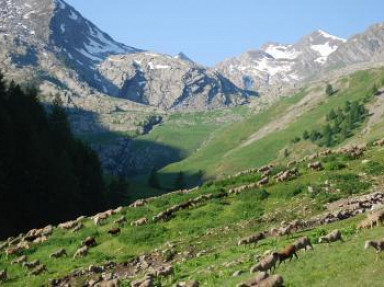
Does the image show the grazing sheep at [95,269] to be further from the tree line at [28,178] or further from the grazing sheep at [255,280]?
the tree line at [28,178]

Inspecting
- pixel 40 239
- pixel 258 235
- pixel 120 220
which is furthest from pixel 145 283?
pixel 40 239

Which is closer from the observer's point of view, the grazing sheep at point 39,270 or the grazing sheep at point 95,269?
the grazing sheep at point 95,269

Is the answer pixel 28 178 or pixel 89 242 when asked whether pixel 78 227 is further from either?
pixel 28 178

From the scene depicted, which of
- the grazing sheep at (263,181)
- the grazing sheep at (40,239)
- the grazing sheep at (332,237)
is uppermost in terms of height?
the grazing sheep at (263,181)

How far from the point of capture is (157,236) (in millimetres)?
36031

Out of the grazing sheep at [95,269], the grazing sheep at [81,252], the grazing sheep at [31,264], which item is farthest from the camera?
the grazing sheep at [81,252]

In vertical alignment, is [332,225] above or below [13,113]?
below

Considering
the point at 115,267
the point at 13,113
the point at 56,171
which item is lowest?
the point at 115,267

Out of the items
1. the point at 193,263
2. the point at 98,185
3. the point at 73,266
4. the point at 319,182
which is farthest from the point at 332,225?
the point at 98,185

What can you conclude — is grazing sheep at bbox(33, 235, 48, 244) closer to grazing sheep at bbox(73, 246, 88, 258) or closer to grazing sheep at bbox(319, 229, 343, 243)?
grazing sheep at bbox(73, 246, 88, 258)

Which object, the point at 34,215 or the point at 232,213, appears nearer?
the point at 232,213

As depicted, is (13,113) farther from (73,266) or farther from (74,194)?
(73,266)

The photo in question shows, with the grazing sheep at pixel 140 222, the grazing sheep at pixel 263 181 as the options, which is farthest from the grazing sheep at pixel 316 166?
the grazing sheep at pixel 140 222

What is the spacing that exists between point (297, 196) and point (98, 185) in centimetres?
7182
